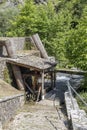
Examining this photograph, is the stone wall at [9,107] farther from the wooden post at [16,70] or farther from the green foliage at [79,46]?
the green foliage at [79,46]

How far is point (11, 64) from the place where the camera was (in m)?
18.8

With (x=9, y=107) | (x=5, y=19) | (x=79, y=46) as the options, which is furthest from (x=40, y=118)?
(x=5, y=19)

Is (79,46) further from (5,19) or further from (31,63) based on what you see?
(5,19)

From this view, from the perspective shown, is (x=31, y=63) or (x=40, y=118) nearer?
(x=40, y=118)

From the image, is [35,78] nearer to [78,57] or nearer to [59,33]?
[78,57]

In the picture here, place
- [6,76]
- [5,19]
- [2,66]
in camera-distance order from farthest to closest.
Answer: [5,19] → [6,76] → [2,66]

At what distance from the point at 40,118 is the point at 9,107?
1.81 m

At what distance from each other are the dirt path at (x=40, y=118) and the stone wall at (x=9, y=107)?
1.06 feet

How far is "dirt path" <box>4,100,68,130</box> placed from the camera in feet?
41.9

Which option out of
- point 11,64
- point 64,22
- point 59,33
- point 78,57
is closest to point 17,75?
point 11,64

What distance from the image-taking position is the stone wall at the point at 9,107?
1330cm

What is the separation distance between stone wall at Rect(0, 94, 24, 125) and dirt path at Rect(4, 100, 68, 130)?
1.06ft

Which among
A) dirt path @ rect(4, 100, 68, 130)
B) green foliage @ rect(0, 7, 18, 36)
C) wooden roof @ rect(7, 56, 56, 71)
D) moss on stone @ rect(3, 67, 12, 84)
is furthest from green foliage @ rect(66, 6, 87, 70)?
green foliage @ rect(0, 7, 18, 36)

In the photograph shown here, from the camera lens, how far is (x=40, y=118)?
14359 millimetres
